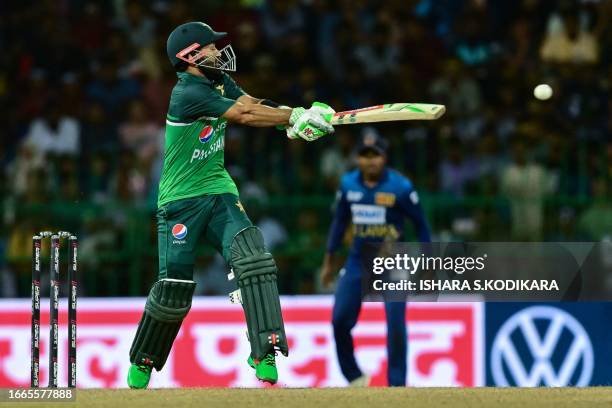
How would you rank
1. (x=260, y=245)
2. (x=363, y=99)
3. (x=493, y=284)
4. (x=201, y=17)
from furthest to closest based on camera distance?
(x=201, y=17) → (x=363, y=99) → (x=493, y=284) → (x=260, y=245)

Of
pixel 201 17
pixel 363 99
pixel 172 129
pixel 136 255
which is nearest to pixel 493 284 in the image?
pixel 172 129

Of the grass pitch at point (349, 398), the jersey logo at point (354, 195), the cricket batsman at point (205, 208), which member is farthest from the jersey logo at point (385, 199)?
the grass pitch at point (349, 398)

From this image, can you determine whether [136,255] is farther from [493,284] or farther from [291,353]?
[493,284]

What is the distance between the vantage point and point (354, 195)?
426 inches

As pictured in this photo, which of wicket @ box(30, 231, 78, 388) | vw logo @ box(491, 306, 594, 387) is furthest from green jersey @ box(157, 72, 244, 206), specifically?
vw logo @ box(491, 306, 594, 387)

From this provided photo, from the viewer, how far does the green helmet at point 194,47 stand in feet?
26.2

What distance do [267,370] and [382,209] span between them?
127 inches

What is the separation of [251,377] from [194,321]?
2.12ft

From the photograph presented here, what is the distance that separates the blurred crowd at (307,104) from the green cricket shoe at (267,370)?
4328 mm

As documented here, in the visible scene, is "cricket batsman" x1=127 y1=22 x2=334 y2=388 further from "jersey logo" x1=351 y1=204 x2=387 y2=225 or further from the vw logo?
the vw logo

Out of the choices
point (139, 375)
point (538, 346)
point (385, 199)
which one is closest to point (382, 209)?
point (385, 199)

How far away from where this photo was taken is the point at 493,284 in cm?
875

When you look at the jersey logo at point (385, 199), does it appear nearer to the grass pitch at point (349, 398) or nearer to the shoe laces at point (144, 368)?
the grass pitch at point (349, 398)

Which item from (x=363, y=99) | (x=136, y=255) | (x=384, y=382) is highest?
(x=363, y=99)
